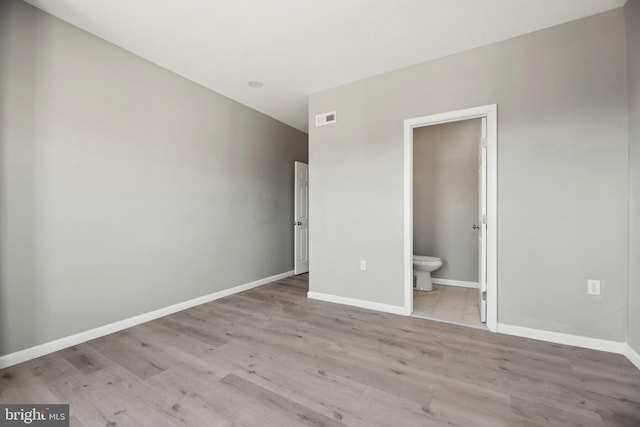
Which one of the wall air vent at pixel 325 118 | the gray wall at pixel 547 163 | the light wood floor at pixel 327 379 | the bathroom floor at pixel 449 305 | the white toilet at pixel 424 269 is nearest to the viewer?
the light wood floor at pixel 327 379

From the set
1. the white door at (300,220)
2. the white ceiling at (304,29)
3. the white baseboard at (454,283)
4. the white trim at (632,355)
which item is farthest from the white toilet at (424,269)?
the white ceiling at (304,29)

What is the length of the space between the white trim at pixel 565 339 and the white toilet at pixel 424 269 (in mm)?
1235

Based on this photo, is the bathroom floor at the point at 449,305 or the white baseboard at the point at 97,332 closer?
the white baseboard at the point at 97,332

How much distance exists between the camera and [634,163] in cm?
196

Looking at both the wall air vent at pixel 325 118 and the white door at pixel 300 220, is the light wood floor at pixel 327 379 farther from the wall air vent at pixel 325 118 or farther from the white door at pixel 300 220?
the wall air vent at pixel 325 118

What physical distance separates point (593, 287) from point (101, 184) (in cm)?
414

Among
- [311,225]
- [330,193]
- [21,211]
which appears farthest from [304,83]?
[21,211]

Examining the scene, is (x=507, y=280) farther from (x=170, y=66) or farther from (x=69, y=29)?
(x=69, y=29)

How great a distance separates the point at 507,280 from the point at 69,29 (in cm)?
424

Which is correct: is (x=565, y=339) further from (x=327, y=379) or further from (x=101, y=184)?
(x=101, y=184)

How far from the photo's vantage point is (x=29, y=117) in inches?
79.5

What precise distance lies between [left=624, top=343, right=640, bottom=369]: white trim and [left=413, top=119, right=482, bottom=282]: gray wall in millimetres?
1896

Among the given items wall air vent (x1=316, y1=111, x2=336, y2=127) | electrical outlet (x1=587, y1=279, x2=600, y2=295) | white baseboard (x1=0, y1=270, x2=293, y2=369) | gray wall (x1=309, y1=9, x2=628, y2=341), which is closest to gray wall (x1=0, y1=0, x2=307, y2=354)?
white baseboard (x1=0, y1=270, x2=293, y2=369)

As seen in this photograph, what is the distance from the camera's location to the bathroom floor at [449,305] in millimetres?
2723
